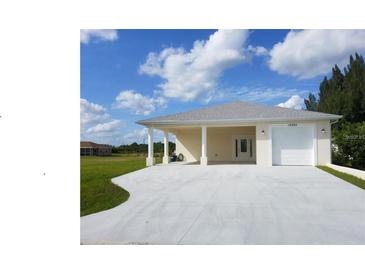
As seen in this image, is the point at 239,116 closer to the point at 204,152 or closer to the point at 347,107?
the point at 204,152

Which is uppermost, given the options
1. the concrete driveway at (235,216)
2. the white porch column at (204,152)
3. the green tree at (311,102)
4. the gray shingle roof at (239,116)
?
the green tree at (311,102)

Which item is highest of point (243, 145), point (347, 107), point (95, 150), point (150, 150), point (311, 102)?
point (311, 102)

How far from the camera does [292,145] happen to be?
48.7 feet

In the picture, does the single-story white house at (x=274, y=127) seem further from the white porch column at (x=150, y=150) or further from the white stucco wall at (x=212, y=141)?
the white stucco wall at (x=212, y=141)

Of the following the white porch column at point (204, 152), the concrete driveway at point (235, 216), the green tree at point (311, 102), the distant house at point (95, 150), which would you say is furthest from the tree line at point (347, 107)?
the distant house at point (95, 150)

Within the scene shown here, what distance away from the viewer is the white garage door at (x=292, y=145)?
1459 centimetres

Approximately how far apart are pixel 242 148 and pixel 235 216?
47.1 ft

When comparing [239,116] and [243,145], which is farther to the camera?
[243,145]

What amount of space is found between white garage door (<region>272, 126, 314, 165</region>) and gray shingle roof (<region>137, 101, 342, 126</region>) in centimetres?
79

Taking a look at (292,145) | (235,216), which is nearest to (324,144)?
(292,145)

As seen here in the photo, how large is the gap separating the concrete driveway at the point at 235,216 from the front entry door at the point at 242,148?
1052 cm

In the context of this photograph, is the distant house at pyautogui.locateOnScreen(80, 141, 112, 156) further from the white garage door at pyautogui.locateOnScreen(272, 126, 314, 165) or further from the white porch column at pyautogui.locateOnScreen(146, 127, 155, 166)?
the white garage door at pyautogui.locateOnScreen(272, 126, 314, 165)

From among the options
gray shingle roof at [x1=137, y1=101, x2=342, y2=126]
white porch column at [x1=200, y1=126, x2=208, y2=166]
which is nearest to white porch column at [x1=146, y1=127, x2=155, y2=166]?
gray shingle roof at [x1=137, y1=101, x2=342, y2=126]
